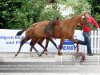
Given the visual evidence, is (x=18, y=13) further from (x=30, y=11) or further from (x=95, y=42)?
(x=95, y=42)

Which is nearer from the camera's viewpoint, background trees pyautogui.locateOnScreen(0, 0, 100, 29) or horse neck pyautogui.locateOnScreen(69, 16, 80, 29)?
horse neck pyautogui.locateOnScreen(69, 16, 80, 29)

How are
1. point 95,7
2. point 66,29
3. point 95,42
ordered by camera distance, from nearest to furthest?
1. point 66,29
2. point 95,42
3. point 95,7

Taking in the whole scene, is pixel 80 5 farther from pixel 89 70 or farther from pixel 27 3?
pixel 89 70

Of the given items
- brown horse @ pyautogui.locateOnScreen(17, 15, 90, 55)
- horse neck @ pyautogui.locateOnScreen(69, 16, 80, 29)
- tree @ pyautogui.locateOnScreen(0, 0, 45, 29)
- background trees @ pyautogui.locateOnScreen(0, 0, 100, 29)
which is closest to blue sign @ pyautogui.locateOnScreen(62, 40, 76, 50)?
brown horse @ pyautogui.locateOnScreen(17, 15, 90, 55)

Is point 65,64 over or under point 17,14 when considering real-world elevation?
under

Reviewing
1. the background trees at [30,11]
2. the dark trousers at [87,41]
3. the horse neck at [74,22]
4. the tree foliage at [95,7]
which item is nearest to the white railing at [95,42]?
the dark trousers at [87,41]

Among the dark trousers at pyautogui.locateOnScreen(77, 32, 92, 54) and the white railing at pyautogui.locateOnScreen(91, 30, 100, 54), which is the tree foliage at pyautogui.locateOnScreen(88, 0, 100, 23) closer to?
the white railing at pyautogui.locateOnScreen(91, 30, 100, 54)

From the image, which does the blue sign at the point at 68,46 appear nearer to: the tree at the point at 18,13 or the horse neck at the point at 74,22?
the horse neck at the point at 74,22

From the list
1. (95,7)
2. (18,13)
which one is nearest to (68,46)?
(18,13)

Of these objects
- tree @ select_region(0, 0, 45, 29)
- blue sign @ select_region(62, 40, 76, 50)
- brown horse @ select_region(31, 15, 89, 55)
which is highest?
tree @ select_region(0, 0, 45, 29)

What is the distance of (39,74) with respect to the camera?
43.3 feet

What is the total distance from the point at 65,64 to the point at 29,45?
6.92 meters

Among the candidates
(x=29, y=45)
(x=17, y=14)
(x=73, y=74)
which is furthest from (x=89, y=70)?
(x=17, y=14)

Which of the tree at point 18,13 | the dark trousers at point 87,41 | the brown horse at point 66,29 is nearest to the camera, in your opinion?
the brown horse at point 66,29
